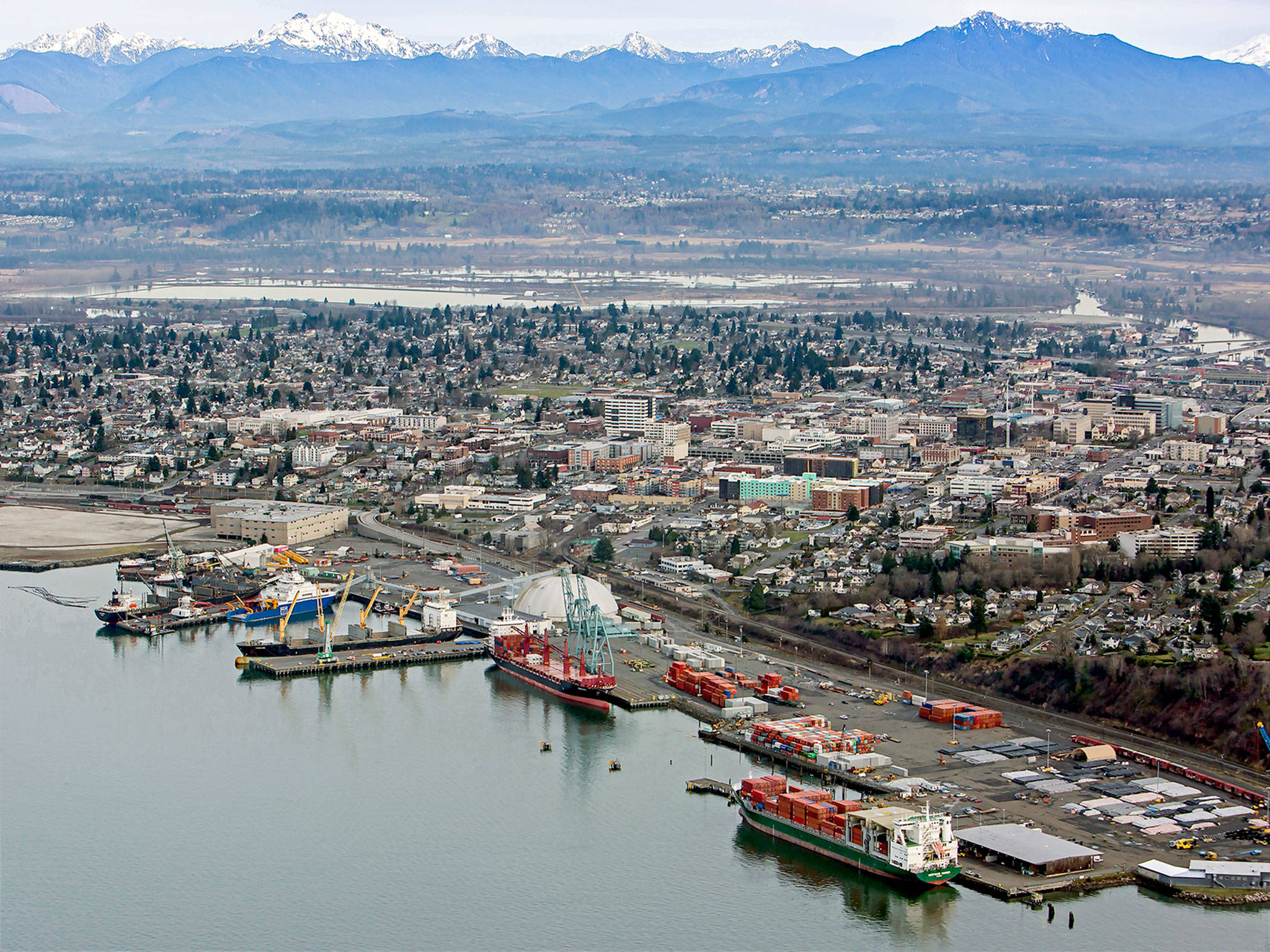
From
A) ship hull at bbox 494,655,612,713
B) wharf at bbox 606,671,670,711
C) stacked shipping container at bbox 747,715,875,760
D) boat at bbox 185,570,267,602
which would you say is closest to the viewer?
stacked shipping container at bbox 747,715,875,760

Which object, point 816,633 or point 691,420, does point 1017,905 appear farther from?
point 691,420

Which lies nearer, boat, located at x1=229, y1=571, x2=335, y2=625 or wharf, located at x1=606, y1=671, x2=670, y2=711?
wharf, located at x1=606, y1=671, x2=670, y2=711

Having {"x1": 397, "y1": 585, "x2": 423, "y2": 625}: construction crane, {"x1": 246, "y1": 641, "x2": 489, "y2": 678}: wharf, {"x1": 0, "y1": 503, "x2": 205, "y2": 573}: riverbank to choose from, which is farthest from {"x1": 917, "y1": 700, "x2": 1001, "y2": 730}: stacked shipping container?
{"x1": 0, "y1": 503, "x2": 205, "y2": 573}: riverbank

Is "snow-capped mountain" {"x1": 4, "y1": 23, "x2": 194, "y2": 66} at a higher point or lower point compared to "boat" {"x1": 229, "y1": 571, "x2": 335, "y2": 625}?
higher

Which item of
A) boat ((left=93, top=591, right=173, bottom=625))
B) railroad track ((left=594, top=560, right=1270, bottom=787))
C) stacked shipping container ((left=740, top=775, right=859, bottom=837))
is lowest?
boat ((left=93, top=591, right=173, bottom=625))

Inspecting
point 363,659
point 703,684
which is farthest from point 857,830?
point 363,659

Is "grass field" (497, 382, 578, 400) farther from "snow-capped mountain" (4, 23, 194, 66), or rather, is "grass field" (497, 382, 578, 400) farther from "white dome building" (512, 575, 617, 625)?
"snow-capped mountain" (4, 23, 194, 66)

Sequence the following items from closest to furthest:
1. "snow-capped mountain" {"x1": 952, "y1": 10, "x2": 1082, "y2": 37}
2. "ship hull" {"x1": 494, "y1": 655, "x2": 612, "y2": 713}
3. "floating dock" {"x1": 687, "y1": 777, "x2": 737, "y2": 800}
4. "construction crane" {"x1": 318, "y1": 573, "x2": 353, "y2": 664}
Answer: "floating dock" {"x1": 687, "y1": 777, "x2": 737, "y2": 800} → "ship hull" {"x1": 494, "y1": 655, "x2": 612, "y2": 713} → "construction crane" {"x1": 318, "y1": 573, "x2": 353, "y2": 664} → "snow-capped mountain" {"x1": 952, "y1": 10, "x2": 1082, "y2": 37}
